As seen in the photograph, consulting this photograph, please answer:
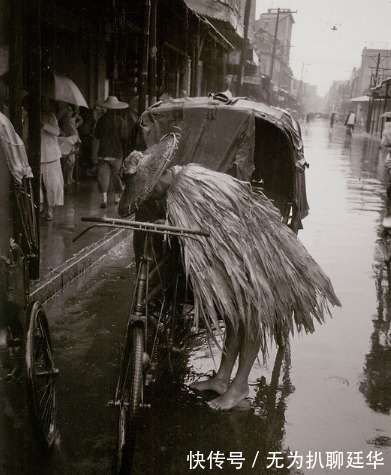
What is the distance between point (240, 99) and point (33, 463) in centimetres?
353

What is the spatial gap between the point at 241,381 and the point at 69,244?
4136 mm

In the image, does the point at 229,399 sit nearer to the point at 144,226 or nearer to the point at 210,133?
the point at 144,226

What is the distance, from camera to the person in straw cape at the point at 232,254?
3.54 meters

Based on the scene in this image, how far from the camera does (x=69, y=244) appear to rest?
757 cm

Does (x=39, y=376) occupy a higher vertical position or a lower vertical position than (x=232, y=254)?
lower

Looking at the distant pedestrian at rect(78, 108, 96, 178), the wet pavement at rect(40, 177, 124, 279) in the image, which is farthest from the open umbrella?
the distant pedestrian at rect(78, 108, 96, 178)

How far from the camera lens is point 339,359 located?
195 inches

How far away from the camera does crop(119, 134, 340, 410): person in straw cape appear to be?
3.54 meters

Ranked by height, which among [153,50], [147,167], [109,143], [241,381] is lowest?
[241,381]

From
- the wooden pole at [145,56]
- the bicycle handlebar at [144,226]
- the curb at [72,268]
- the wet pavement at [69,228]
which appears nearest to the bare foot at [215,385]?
the bicycle handlebar at [144,226]

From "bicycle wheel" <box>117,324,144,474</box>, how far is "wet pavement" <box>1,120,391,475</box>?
31cm

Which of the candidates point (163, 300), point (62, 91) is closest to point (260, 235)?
point (163, 300)

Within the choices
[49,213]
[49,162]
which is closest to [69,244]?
[49,213]

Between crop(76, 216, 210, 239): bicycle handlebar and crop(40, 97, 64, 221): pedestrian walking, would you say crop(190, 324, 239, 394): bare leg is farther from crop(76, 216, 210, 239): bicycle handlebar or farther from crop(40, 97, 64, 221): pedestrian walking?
crop(40, 97, 64, 221): pedestrian walking
